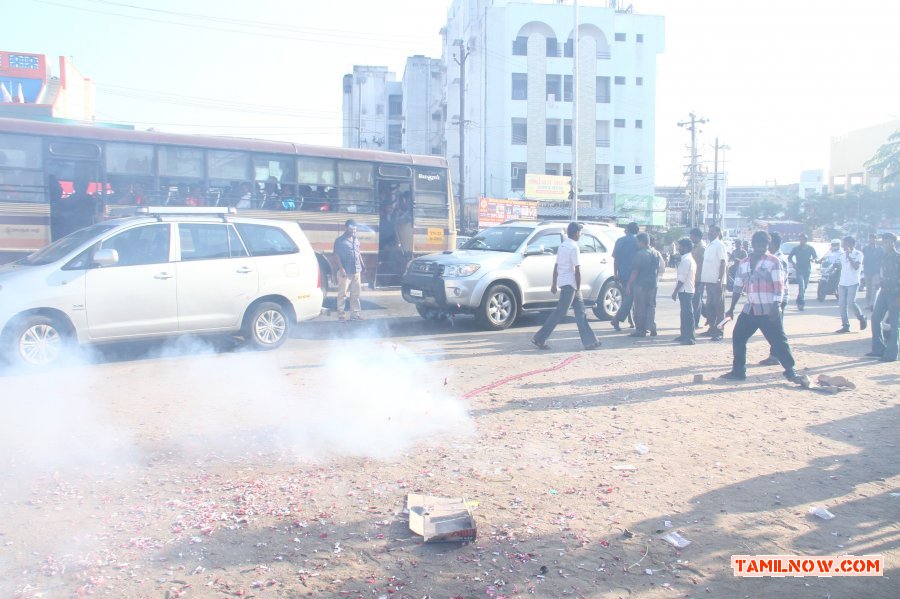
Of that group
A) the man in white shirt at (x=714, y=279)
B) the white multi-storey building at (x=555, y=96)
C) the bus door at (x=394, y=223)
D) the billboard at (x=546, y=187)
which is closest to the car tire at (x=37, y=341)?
the man in white shirt at (x=714, y=279)

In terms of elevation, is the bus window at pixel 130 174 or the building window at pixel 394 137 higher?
the building window at pixel 394 137

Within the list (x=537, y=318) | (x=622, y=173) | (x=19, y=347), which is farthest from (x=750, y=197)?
(x=19, y=347)

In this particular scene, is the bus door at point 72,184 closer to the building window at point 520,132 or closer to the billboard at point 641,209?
the billboard at point 641,209

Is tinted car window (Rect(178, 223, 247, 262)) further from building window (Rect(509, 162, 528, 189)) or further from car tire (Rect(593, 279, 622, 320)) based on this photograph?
building window (Rect(509, 162, 528, 189))

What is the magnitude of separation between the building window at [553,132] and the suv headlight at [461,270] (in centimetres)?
4181

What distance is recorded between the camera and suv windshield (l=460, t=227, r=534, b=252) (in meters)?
13.1

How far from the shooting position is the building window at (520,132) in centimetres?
5138

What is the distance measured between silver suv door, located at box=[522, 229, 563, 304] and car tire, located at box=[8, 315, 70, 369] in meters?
7.30

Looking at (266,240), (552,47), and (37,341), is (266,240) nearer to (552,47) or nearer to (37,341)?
(37,341)

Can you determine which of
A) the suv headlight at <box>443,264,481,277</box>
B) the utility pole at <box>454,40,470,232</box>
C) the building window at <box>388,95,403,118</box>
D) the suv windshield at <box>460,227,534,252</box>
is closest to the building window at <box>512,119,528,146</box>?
the utility pole at <box>454,40,470,232</box>

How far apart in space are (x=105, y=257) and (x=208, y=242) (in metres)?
1.49

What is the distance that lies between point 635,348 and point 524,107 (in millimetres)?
42976

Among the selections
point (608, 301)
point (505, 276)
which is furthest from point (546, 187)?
point (505, 276)

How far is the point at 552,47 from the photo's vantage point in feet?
170
